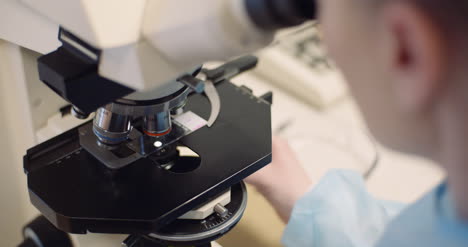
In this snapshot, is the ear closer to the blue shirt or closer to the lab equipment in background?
the blue shirt

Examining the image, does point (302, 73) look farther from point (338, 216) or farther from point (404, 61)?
point (404, 61)

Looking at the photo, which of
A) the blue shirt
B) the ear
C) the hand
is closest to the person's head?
the ear

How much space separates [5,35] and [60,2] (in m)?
0.19

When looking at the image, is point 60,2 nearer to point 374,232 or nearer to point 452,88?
point 452,88

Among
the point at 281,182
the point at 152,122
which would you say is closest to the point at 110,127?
the point at 152,122

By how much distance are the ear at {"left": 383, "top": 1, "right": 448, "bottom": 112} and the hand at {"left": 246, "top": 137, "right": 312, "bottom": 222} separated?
477 mm

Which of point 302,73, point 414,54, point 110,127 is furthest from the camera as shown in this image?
point 302,73

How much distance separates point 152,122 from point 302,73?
2.01ft

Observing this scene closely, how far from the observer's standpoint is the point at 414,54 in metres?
0.33

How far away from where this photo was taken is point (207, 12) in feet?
1.45

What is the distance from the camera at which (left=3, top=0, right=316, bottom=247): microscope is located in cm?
46

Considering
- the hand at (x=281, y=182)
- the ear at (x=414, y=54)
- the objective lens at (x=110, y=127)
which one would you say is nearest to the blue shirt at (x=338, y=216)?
the hand at (x=281, y=182)

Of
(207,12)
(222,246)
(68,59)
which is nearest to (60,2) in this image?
(68,59)

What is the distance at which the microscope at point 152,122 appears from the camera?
46 cm
